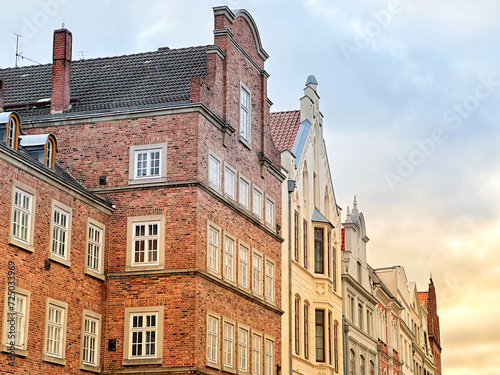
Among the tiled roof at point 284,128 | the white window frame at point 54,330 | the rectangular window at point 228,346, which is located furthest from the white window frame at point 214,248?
the tiled roof at point 284,128

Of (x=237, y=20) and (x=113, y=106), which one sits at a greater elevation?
(x=237, y=20)

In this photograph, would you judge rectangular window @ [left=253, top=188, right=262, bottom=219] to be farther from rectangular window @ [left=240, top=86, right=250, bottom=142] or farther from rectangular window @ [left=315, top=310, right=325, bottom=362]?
rectangular window @ [left=315, top=310, right=325, bottom=362]

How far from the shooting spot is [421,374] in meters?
95.6

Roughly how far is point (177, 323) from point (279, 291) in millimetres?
9834

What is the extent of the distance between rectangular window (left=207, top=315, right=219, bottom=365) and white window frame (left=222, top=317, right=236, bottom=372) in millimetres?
613

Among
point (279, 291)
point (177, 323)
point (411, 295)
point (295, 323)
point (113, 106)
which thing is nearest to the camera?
point (177, 323)

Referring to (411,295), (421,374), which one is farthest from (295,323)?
(421,374)

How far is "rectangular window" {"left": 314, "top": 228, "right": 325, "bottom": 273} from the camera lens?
5322cm

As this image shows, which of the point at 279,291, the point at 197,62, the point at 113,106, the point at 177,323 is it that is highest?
the point at 197,62

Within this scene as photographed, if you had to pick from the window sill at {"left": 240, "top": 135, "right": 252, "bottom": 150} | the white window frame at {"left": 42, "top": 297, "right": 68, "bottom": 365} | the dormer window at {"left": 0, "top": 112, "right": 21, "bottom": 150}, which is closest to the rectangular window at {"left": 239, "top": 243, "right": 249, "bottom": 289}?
the window sill at {"left": 240, "top": 135, "right": 252, "bottom": 150}

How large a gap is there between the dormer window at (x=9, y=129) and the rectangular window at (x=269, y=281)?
45.8ft

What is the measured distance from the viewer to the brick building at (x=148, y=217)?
34.0 meters

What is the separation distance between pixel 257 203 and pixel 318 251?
34.8ft

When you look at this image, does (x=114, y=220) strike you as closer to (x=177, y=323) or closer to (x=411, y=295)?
(x=177, y=323)
